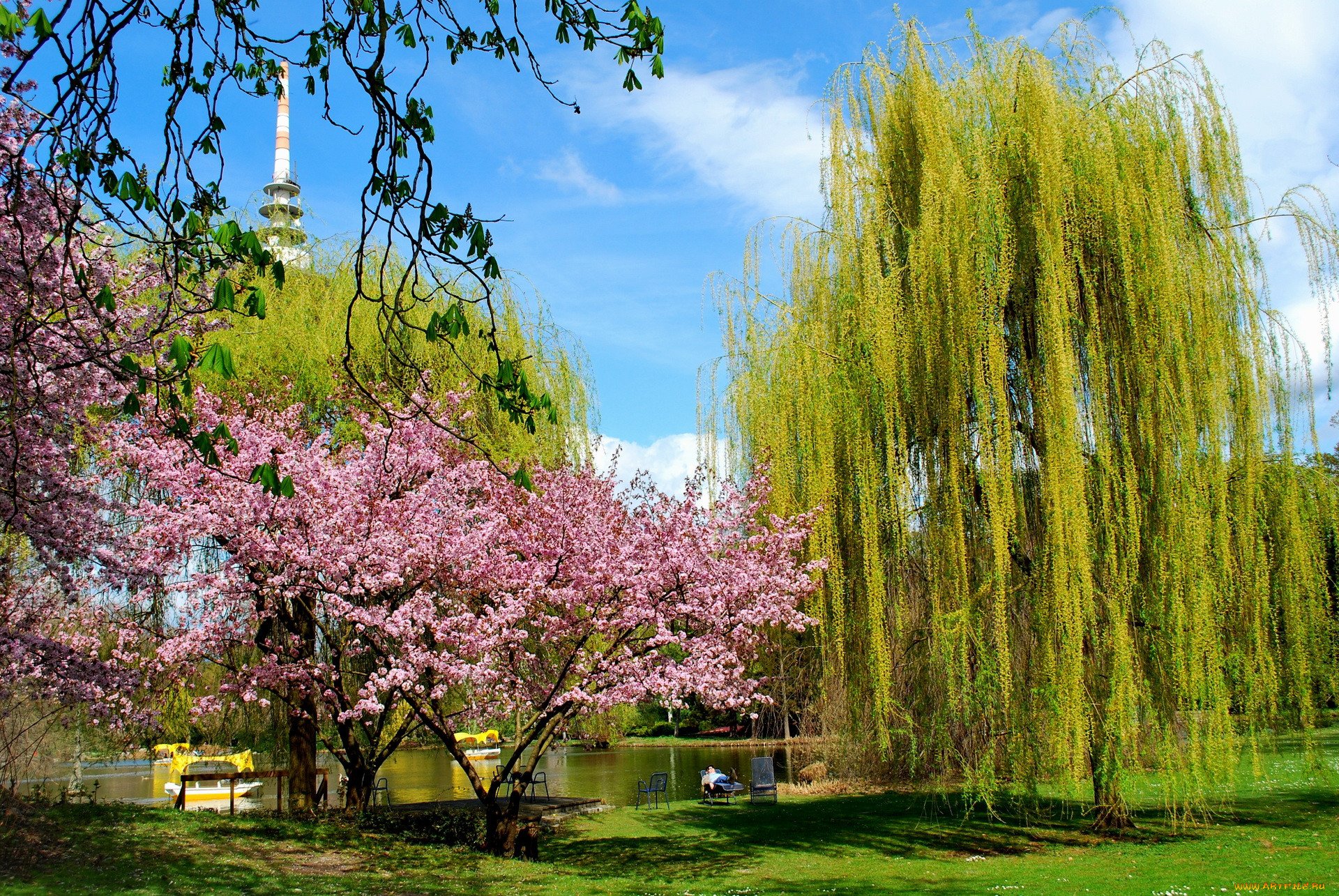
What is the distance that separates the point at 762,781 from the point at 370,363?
9776 mm

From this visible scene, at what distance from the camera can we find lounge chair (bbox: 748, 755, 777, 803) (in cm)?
1591

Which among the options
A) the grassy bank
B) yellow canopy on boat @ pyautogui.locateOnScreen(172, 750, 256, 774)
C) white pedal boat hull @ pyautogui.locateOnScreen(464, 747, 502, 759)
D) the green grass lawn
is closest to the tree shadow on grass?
the green grass lawn

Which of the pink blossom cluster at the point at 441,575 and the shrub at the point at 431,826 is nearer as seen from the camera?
the pink blossom cluster at the point at 441,575

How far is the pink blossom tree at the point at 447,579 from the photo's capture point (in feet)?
32.3

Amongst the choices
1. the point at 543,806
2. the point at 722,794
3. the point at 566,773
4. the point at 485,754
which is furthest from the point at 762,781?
the point at 485,754

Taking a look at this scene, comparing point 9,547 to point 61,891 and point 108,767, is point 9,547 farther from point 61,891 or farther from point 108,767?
point 108,767

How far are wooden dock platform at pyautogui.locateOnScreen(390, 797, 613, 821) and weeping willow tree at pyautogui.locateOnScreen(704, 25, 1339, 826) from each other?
690 cm

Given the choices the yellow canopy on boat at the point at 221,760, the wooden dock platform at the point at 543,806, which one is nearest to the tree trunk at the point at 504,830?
the wooden dock platform at the point at 543,806

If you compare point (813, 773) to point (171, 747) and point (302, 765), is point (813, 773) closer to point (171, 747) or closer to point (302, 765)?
point (302, 765)

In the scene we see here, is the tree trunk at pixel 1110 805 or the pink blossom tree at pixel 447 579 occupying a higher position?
the pink blossom tree at pixel 447 579

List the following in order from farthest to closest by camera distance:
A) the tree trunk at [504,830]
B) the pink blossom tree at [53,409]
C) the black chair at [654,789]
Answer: the black chair at [654,789] → the tree trunk at [504,830] → the pink blossom tree at [53,409]

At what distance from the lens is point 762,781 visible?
52.8ft

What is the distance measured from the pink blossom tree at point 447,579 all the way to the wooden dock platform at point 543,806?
10.2 ft

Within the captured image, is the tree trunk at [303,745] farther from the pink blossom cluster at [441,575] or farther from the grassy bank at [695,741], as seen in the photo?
the grassy bank at [695,741]
